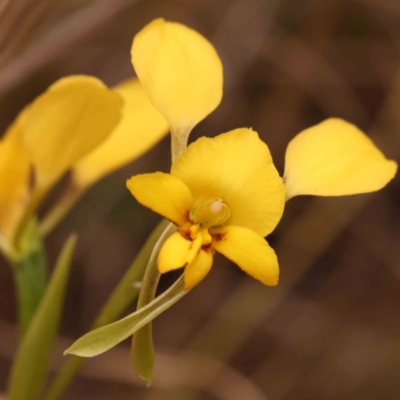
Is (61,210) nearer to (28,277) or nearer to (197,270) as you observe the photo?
(28,277)

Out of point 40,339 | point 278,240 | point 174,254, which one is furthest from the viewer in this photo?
point 278,240

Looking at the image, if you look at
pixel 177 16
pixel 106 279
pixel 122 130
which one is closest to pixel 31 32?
pixel 122 130

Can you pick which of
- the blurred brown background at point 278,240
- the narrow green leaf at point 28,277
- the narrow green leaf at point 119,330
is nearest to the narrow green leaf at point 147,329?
the narrow green leaf at point 119,330

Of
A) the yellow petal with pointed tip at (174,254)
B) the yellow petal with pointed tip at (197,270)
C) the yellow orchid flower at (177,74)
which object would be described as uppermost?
the yellow orchid flower at (177,74)

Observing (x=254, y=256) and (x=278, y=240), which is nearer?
(x=254, y=256)

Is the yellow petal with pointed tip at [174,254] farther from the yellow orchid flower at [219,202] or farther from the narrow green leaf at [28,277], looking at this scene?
the narrow green leaf at [28,277]

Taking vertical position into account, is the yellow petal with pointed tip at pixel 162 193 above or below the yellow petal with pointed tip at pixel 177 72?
below

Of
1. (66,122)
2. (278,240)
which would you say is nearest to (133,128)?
(66,122)
